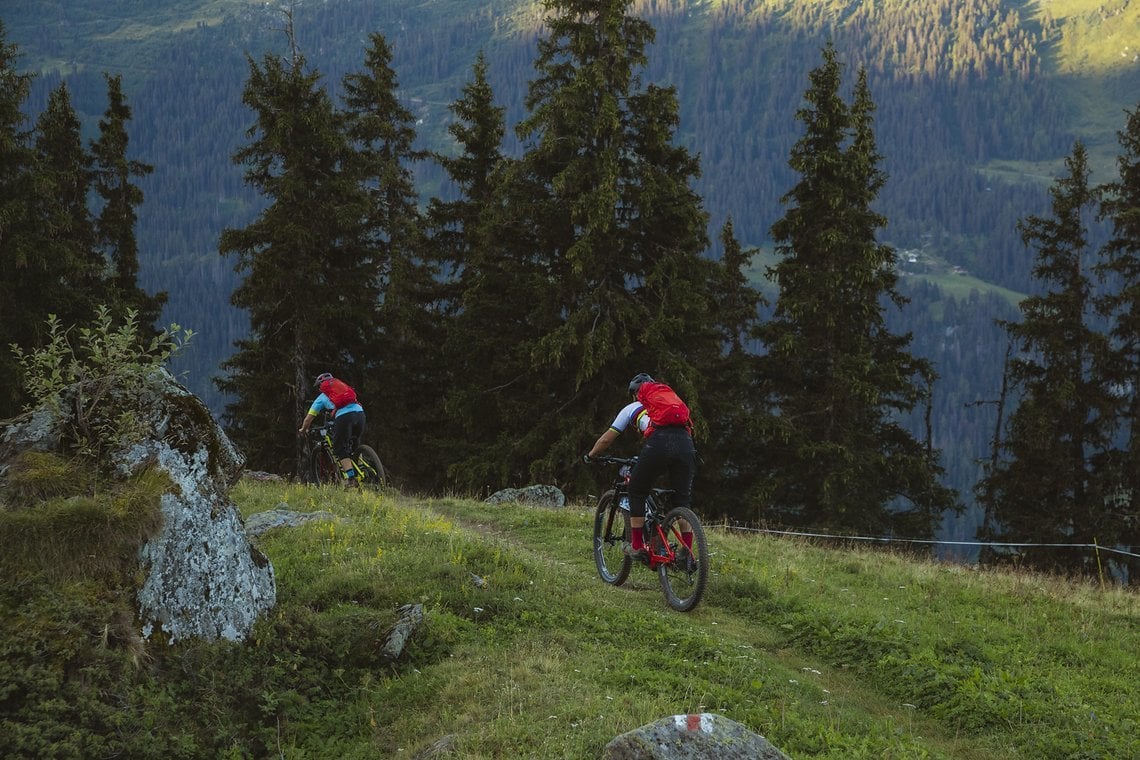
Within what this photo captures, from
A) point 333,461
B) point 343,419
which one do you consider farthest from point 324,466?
point 343,419

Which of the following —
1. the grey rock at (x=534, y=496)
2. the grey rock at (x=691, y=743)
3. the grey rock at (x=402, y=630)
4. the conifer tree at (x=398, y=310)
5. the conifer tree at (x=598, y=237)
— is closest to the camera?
the grey rock at (x=691, y=743)

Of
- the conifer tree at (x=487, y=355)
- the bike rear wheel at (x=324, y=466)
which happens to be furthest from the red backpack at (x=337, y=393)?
the conifer tree at (x=487, y=355)

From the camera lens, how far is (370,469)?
58.6 feet

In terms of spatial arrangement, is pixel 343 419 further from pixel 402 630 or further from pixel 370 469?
pixel 402 630

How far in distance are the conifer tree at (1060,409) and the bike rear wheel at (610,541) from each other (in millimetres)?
19755

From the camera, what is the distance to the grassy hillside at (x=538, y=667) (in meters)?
6.99

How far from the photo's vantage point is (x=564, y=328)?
81.7 ft

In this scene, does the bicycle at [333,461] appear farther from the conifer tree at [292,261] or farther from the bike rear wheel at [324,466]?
the conifer tree at [292,261]

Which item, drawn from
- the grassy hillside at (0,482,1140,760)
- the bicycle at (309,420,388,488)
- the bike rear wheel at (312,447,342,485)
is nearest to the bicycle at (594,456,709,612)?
the grassy hillside at (0,482,1140,760)

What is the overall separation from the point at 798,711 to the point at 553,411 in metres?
18.8

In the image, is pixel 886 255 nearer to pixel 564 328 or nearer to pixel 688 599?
pixel 564 328

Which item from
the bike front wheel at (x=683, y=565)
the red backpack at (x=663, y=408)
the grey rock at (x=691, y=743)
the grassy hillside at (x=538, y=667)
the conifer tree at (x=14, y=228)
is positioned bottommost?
the grassy hillside at (x=538, y=667)

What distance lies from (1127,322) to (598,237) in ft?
51.9

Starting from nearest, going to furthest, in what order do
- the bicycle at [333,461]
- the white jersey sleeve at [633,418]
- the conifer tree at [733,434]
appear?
the white jersey sleeve at [633,418], the bicycle at [333,461], the conifer tree at [733,434]
